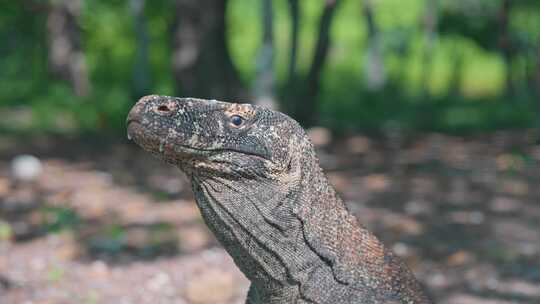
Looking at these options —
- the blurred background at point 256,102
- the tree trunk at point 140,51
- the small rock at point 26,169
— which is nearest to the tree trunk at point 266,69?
Result: the blurred background at point 256,102

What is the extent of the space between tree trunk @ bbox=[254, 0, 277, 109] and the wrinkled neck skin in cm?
447

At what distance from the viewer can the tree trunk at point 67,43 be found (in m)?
12.5

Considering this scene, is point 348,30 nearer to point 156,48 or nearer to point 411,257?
point 156,48

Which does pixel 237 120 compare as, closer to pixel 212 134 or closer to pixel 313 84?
pixel 212 134

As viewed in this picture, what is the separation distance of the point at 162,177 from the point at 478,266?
3.48 m

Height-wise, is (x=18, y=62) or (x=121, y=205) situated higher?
(x=121, y=205)

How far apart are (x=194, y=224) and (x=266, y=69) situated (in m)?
1.64

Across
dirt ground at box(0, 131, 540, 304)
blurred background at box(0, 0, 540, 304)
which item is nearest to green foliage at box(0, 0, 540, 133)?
blurred background at box(0, 0, 540, 304)

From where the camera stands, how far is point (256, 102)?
23.0 feet

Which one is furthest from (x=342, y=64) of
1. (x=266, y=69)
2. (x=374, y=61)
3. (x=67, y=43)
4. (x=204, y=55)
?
(x=266, y=69)

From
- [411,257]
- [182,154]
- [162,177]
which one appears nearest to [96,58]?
[162,177]

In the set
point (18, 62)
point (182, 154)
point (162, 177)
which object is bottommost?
point (18, 62)

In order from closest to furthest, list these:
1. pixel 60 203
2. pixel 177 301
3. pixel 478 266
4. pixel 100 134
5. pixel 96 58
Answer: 1. pixel 177 301
2. pixel 478 266
3. pixel 60 203
4. pixel 100 134
5. pixel 96 58

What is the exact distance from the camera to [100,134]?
977cm
